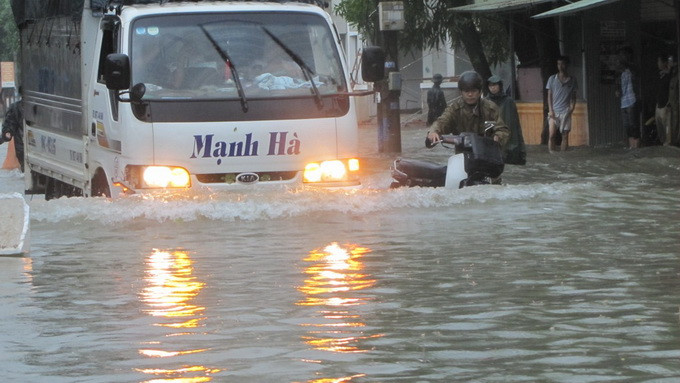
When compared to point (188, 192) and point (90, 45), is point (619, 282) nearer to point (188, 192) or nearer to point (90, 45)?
point (188, 192)

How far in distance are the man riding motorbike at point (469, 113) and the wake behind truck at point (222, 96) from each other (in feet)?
2.78

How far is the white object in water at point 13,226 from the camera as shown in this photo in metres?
10.9

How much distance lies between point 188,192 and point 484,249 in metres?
2.58

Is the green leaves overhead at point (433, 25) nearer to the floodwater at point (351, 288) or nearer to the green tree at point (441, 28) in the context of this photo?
the green tree at point (441, 28)

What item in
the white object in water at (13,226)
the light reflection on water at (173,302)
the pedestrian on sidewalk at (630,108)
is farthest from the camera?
the pedestrian on sidewalk at (630,108)

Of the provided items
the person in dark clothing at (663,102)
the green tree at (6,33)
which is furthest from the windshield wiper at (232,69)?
the green tree at (6,33)

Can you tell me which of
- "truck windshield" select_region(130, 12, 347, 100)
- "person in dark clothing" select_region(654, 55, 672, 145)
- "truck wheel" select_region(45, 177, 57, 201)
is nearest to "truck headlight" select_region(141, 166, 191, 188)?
"truck windshield" select_region(130, 12, 347, 100)

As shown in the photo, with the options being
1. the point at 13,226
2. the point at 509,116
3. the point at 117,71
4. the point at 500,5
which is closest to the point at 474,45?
the point at 500,5

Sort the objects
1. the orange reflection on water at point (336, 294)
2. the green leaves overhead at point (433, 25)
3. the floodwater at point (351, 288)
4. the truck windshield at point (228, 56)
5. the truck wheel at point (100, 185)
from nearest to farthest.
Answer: the floodwater at point (351, 288), the orange reflection on water at point (336, 294), the truck windshield at point (228, 56), the truck wheel at point (100, 185), the green leaves overhead at point (433, 25)

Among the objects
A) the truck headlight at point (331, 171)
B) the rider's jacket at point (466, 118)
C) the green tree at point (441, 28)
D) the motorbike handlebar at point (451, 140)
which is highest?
the green tree at point (441, 28)

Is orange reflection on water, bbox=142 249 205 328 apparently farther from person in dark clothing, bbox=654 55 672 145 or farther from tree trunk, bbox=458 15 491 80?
tree trunk, bbox=458 15 491 80

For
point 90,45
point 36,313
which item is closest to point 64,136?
point 90,45

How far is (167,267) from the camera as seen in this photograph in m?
10.1

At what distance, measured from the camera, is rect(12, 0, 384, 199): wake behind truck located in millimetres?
11883
